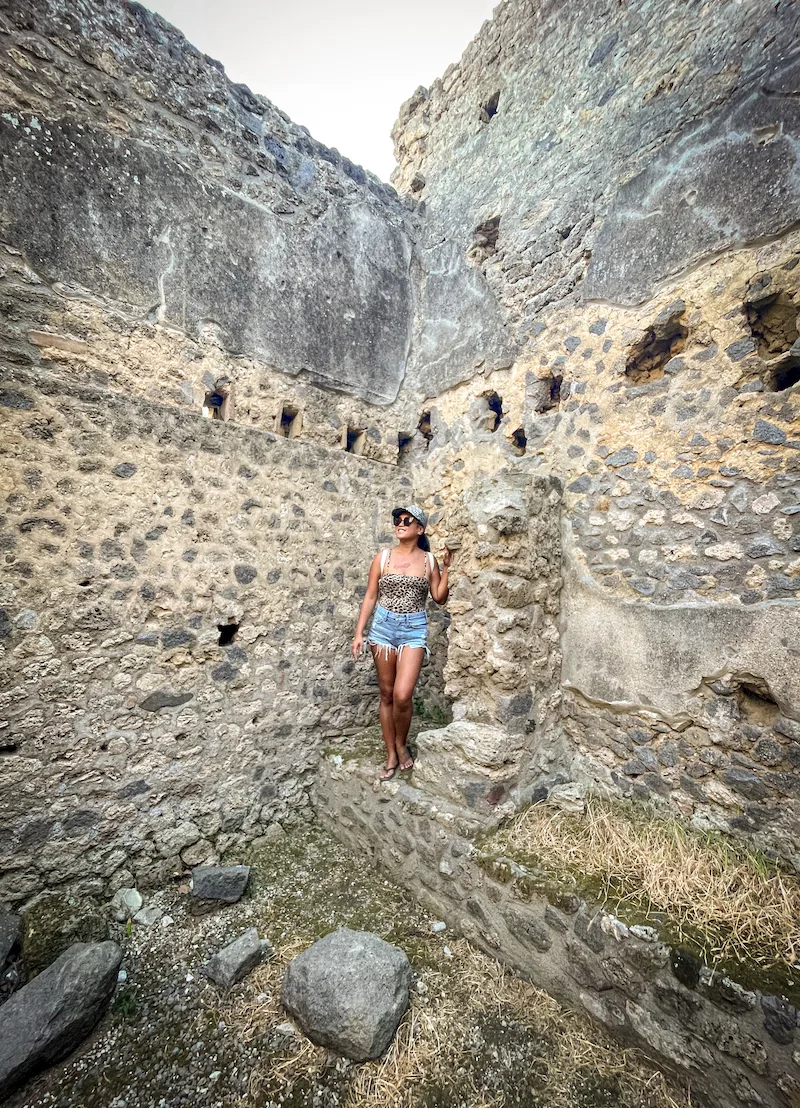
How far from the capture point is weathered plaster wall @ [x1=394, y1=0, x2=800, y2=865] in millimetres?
2477

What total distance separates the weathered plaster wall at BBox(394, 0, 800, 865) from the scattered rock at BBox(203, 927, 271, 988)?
1809mm

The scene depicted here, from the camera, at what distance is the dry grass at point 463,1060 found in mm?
1832

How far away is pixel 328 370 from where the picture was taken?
13.9 feet

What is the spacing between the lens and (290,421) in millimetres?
4109

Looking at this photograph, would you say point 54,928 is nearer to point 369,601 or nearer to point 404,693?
point 404,693

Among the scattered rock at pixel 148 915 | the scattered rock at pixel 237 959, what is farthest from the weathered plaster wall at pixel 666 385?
the scattered rock at pixel 148 915

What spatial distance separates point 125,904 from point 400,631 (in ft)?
7.12

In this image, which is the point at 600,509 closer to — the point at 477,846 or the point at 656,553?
the point at 656,553

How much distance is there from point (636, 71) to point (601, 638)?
3946 millimetres

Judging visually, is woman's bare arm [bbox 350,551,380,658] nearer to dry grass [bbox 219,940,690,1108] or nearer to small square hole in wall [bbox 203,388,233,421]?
small square hole in wall [bbox 203,388,233,421]

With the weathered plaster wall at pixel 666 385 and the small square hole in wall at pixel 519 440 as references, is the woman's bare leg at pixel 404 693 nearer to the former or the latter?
the weathered plaster wall at pixel 666 385

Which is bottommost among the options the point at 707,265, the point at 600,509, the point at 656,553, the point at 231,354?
the point at 656,553

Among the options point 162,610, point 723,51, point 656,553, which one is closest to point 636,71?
point 723,51

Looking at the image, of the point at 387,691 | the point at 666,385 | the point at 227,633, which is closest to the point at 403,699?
the point at 387,691
